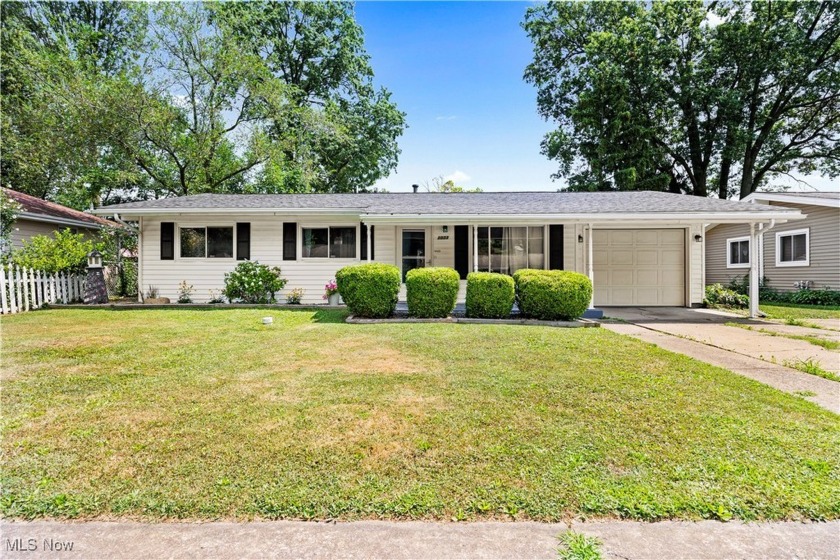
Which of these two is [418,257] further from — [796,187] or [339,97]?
[796,187]

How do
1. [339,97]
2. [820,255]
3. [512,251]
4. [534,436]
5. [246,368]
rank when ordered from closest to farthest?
[534,436], [246,368], [512,251], [820,255], [339,97]

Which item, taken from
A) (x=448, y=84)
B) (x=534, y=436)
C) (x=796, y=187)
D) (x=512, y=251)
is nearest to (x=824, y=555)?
(x=534, y=436)

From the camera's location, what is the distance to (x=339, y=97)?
24.8 metres

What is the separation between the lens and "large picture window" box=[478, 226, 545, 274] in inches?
437

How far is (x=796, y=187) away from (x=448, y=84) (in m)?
21.8

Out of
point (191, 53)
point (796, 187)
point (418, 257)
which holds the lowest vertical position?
point (418, 257)

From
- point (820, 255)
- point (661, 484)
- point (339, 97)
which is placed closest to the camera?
point (661, 484)

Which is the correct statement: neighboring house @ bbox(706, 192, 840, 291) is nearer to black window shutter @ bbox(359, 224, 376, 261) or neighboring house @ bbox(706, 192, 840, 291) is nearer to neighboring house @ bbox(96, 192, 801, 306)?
neighboring house @ bbox(96, 192, 801, 306)

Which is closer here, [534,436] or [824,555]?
[824,555]

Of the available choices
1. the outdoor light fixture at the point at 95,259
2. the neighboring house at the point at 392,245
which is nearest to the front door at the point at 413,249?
the neighboring house at the point at 392,245

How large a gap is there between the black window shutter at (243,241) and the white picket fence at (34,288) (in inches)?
183

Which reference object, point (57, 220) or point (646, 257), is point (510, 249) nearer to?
point (646, 257)

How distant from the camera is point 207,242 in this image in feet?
38.1

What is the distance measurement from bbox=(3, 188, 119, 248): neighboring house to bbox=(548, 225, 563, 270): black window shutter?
1493 cm
